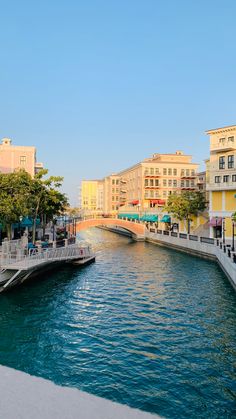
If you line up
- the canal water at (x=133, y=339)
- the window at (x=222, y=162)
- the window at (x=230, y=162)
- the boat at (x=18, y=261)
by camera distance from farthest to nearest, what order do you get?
1. the window at (x=222, y=162)
2. the window at (x=230, y=162)
3. the boat at (x=18, y=261)
4. the canal water at (x=133, y=339)

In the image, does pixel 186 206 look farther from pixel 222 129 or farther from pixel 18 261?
pixel 18 261

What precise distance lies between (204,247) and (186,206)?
17.2 meters

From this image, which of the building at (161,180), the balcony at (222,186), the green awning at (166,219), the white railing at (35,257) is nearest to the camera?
the white railing at (35,257)

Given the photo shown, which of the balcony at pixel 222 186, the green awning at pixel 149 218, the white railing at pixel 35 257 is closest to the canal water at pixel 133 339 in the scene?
the white railing at pixel 35 257

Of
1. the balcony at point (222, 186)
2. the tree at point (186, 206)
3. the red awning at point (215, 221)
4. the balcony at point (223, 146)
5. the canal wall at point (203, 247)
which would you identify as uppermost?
the balcony at point (223, 146)

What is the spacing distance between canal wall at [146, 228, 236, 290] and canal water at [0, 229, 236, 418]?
219 cm

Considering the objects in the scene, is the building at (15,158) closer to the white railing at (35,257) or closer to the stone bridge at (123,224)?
the stone bridge at (123,224)

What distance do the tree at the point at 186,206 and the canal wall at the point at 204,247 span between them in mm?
4402

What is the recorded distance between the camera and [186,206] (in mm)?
61031

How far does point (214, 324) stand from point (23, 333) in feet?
33.9

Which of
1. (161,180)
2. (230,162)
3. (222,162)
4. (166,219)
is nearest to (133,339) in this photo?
(230,162)

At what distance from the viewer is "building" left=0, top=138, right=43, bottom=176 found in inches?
2158

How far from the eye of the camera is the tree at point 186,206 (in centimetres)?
6119

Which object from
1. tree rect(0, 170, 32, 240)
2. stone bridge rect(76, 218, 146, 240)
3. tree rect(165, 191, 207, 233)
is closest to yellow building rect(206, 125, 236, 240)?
tree rect(165, 191, 207, 233)
